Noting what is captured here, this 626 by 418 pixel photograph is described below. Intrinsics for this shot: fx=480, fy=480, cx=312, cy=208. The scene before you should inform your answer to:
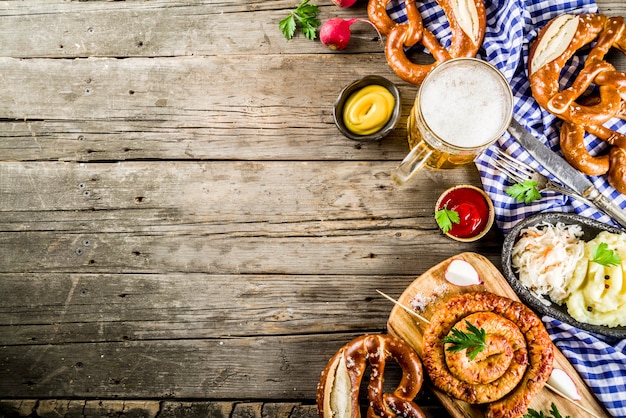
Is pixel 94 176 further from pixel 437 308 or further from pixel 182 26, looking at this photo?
pixel 437 308

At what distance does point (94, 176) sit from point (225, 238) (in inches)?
32.8

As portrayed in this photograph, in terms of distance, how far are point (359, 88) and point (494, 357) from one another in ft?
4.75

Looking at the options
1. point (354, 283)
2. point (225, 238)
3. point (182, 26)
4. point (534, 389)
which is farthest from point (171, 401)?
point (182, 26)

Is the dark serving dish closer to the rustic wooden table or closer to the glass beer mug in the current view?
the rustic wooden table

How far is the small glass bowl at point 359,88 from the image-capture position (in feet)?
7.94

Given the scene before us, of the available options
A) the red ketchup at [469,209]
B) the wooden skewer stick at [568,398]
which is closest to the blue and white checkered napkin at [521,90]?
the red ketchup at [469,209]

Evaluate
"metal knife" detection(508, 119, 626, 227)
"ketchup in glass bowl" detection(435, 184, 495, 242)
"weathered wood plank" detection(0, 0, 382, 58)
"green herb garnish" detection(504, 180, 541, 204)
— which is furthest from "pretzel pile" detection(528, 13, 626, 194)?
"weathered wood plank" detection(0, 0, 382, 58)

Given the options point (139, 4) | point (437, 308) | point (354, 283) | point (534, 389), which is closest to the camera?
point (534, 389)

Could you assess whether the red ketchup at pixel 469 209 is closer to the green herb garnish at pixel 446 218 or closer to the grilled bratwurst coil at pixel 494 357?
the green herb garnish at pixel 446 218

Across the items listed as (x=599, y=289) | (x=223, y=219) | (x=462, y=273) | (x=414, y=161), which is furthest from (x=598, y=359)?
(x=223, y=219)

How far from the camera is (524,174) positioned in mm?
2395

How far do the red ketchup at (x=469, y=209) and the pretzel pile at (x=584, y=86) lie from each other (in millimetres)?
480

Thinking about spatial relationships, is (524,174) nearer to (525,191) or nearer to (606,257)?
(525,191)

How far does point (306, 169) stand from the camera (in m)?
2.62
